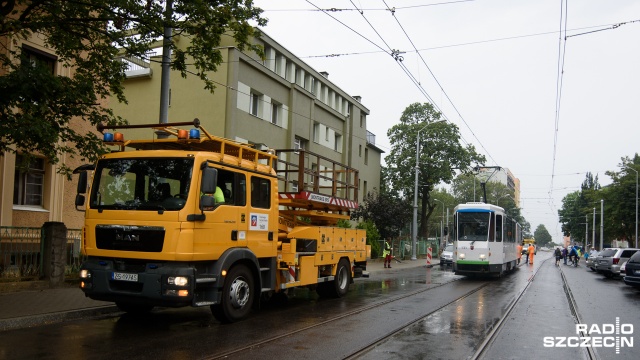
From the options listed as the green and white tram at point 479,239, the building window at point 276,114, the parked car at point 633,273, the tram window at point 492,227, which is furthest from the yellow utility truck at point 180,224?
the building window at point 276,114

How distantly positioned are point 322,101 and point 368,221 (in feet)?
28.1

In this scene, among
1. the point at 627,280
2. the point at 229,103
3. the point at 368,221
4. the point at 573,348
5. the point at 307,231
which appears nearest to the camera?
the point at 573,348

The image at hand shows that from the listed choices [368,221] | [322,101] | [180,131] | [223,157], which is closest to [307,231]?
[223,157]

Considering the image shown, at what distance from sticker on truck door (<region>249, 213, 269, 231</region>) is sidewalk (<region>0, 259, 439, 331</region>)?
319 centimetres

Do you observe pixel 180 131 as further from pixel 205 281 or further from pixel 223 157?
pixel 205 281

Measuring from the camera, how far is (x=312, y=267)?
11406mm

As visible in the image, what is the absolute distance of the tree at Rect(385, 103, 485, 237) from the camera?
46781mm

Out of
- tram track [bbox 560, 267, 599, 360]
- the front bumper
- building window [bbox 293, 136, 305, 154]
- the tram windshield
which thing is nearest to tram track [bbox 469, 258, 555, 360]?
tram track [bbox 560, 267, 599, 360]

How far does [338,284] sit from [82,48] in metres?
8.02

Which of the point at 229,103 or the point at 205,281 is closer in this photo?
the point at 205,281

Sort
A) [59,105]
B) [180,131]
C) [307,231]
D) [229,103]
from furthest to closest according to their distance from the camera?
[229,103] → [307,231] → [59,105] → [180,131]

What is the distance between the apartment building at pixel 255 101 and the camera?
23.4 metres

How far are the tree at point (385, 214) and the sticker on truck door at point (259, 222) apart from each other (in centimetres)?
2405

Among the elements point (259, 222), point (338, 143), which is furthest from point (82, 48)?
point (338, 143)
